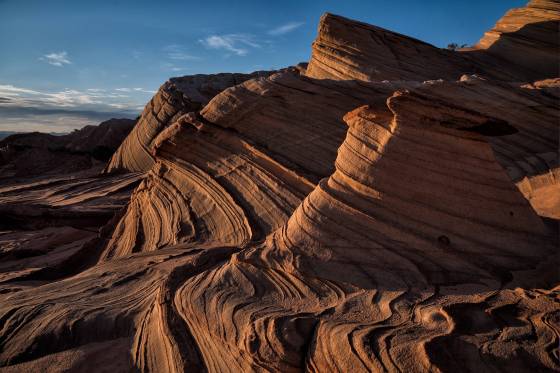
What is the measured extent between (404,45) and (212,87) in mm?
10469

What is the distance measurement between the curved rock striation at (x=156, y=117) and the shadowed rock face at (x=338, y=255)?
8.84m

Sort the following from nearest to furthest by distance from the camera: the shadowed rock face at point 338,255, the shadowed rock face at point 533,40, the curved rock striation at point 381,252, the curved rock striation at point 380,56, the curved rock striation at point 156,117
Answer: the shadowed rock face at point 338,255 < the curved rock striation at point 381,252 < the curved rock striation at point 380,56 < the shadowed rock face at point 533,40 < the curved rock striation at point 156,117

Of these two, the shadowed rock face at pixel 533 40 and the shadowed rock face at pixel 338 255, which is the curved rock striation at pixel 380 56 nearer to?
the shadowed rock face at pixel 533 40

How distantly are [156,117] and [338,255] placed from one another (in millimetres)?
14527

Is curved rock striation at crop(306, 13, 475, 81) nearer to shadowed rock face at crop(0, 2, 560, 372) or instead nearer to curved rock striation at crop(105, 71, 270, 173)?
shadowed rock face at crop(0, 2, 560, 372)

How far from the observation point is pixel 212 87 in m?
18.5

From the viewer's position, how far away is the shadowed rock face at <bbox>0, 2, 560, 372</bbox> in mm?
2646

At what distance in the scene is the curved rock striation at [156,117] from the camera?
15.9 meters

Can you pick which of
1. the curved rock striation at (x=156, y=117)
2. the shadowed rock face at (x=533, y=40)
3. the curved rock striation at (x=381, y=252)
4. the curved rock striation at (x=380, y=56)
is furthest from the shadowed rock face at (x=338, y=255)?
the curved rock striation at (x=156, y=117)

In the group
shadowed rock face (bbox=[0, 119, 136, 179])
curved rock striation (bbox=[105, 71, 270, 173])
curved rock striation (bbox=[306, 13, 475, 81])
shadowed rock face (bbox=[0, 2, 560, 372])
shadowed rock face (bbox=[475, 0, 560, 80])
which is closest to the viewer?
shadowed rock face (bbox=[0, 2, 560, 372])

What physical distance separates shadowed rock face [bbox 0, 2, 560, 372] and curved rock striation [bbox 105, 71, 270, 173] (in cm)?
884

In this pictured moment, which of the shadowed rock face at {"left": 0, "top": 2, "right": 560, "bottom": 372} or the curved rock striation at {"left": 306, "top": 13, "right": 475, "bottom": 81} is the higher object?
the curved rock striation at {"left": 306, "top": 13, "right": 475, "bottom": 81}

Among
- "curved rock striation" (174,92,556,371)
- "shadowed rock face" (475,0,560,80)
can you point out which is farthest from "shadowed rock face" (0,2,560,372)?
"shadowed rock face" (475,0,560,80)

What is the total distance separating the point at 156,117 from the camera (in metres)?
16.4
